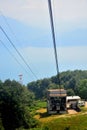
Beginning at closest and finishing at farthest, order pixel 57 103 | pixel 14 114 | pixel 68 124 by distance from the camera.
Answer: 1. pixel 14 114
2. pixel 68 124
3. pixel 57 103

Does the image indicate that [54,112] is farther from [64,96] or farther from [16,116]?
[16,116]

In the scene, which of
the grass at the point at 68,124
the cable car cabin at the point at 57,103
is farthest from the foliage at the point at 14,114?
the cable car cabin at the point at 57,103

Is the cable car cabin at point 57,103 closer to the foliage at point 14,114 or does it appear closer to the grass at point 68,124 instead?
the grass at point 68,124

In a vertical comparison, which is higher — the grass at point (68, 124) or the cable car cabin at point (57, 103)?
the cable car cabin at point (57, 103)

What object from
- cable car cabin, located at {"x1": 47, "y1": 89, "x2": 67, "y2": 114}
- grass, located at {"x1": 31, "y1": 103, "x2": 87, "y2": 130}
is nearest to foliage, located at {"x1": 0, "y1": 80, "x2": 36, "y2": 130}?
grass, located at {"x1": 31, "y1": 103, "x2": 87, "y2": 130}

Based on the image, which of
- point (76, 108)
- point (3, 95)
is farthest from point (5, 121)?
point (76, 108)

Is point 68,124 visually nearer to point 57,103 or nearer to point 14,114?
point 14,114

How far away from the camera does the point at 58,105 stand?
75.5 m

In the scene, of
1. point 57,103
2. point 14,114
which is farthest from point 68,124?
point 57,103

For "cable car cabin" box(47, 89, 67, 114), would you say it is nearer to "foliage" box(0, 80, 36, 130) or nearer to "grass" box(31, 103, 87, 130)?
"grass" box(31, 103, 87, 130)

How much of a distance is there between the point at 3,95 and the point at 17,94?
93.9 inches

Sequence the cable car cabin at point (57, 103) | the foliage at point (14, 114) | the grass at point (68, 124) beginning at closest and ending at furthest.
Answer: the grass at point (68, 124) < the foliage at point (14, 114) < the cable car cabin at point (57, 103)

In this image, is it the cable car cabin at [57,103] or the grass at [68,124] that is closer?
the grass at [68,124]

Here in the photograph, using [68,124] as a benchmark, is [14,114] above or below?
above
